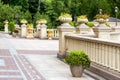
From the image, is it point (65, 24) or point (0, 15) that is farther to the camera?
point (0, 15)

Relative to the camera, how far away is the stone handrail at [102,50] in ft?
40.1

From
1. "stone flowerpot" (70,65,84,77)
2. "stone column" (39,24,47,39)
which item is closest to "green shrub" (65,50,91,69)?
"stone flowerpot" (70,65,84,77)

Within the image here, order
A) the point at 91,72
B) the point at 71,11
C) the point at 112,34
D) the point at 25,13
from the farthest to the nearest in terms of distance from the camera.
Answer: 1. the point at 71,11
2. the point at 25,13
3. the point at 112,34
4. the point at 91,72

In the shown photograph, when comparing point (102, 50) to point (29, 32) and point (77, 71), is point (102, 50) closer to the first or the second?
point (77, 71)

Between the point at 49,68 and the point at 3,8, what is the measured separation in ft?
162

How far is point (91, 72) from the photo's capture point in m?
14.5

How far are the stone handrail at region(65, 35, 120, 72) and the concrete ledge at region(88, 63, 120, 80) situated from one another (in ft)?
0.42

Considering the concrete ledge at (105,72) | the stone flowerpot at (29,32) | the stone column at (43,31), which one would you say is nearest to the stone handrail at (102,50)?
the concrete ledge at (105,72)

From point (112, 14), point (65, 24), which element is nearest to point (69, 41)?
point (65, 24)

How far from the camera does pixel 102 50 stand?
1361cm

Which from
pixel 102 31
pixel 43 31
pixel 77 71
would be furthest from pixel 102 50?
pixel 43 31

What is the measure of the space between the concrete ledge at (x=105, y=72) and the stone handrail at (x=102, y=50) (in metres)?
0.13

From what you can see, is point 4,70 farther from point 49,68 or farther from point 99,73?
point 99,73

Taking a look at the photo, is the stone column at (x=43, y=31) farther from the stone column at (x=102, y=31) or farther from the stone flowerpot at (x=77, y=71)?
the stone flowerpot at (x=77, y=71)
